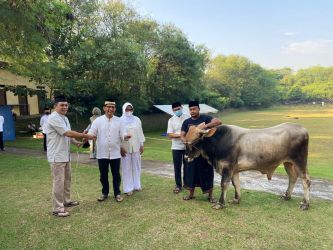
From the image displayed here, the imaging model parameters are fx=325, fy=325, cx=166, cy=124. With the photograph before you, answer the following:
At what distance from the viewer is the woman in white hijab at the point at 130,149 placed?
691cm

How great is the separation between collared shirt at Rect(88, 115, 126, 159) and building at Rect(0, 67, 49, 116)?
17.9 meters

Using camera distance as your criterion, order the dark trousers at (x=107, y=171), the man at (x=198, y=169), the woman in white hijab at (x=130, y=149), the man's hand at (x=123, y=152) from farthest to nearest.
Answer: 1. the woman in white hijab at (x=130, y=149)
2. the man's hand at (x=123, y=152)
3. the dark trousers at (x=107, y=171)
4. the man at (x=198, y=169)

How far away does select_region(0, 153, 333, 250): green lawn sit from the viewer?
461 cm

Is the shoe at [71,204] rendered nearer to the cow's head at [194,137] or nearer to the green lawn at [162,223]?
the green lawn at [162,223]

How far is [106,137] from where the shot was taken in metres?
6.22

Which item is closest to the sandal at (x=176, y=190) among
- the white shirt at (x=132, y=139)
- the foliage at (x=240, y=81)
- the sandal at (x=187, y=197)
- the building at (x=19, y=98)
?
the sandal at (x=187, y=197)

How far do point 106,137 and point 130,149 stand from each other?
2.81 feet

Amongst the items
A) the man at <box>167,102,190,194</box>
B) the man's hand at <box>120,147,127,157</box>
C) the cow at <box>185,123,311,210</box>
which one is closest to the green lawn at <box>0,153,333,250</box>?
the cow at <box>185,123,311,210</box>

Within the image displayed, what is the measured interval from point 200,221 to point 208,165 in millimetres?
1272

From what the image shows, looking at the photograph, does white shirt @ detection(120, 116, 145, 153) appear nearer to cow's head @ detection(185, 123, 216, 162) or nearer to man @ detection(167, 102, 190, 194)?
man @ detection(167, 102, 190, 194)

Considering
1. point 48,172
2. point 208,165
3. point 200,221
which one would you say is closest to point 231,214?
point 200,221

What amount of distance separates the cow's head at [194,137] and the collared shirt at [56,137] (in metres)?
2.17

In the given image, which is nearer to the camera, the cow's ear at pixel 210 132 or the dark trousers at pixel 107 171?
the cow's ear at pixel 210 132

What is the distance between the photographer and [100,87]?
2134 cm
